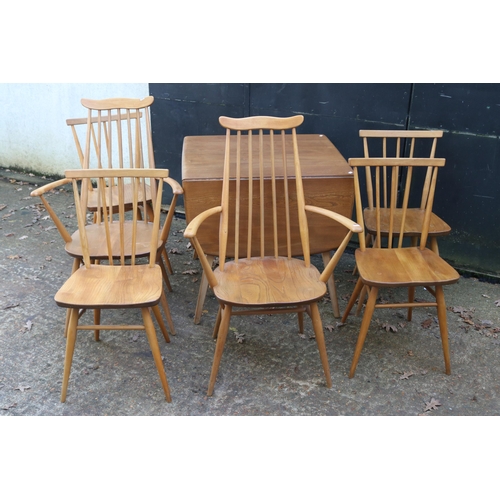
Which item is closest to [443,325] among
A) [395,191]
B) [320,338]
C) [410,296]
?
[410,296]

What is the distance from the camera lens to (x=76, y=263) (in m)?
2.97

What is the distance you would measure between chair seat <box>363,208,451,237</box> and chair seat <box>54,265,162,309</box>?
4.38 feet

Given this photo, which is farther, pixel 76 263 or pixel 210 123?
pixel 210 123

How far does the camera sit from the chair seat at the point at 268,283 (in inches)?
99.3

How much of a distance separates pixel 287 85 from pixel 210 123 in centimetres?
75

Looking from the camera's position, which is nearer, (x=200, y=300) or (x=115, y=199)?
(x=200, y=300)

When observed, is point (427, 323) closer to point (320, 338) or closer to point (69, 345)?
point (320, 338)

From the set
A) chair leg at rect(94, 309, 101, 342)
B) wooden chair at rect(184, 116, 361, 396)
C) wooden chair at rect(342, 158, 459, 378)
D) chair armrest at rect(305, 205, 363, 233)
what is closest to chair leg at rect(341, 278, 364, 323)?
wooden chair at rect(342, 158, 459, 378)

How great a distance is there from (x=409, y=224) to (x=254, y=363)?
4.19ft

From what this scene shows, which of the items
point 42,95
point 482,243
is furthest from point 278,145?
point 42,95

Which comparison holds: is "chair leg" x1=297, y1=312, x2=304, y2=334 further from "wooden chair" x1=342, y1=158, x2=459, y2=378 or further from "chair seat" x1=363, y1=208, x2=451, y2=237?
"chair seat" x1=363, y1=208, x2=451, y2=237

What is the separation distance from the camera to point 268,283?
105 inches

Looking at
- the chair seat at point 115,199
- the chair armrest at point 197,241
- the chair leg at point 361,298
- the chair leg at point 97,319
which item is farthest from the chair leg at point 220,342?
the chair seat at point 115,199

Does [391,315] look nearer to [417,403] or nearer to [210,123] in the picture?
[417,403]
